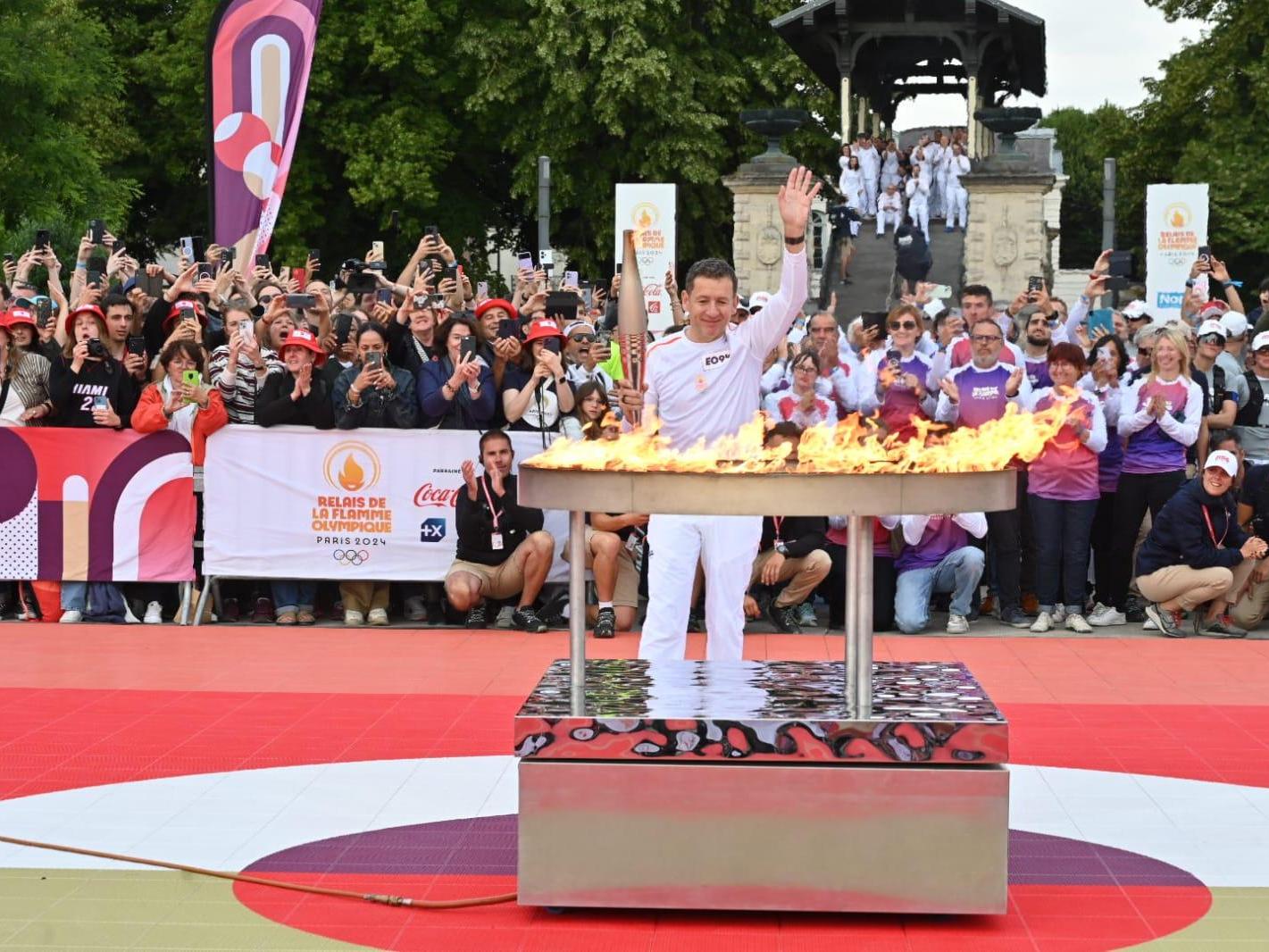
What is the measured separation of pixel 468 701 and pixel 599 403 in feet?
9.79

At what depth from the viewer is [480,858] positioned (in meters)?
6.87

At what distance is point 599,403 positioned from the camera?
12.5 meters

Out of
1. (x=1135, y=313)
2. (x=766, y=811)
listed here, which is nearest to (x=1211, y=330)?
(x=1135, y=313)

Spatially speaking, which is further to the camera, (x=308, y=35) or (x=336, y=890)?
(x=308, y=35)

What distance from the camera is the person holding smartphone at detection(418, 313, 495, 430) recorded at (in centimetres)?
A: 1299

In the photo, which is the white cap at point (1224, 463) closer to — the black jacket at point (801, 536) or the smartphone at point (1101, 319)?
the black jacket at point (801, 536)

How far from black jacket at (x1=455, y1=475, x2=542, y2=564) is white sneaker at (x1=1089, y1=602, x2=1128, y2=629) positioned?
4.05m

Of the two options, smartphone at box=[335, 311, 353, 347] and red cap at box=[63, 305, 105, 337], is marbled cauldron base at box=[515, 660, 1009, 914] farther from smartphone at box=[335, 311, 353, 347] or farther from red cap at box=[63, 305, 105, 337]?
smartphone at box=[335, 311, 353, 347]

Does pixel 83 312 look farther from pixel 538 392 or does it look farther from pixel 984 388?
pixel 984 388

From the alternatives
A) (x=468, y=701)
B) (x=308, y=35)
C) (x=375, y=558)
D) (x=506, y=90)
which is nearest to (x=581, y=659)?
(x=468, y=701)

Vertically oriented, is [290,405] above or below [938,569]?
above

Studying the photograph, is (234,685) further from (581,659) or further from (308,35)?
(308,35)

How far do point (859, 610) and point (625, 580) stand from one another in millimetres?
6544

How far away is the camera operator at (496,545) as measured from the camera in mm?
12633
